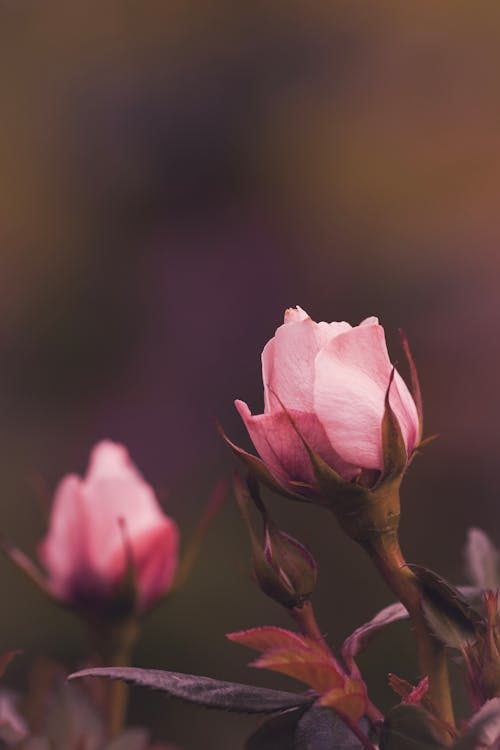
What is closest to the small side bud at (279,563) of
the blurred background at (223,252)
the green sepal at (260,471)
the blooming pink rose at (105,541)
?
the green sepal at (260,471)

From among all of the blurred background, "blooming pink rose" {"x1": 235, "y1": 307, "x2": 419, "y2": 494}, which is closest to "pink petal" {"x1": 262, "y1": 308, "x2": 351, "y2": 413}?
"blooming pink rose" {"x1": 235, "y1": 307, "x2": 419, "y2": 494}

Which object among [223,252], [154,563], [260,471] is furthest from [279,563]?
[223,252]

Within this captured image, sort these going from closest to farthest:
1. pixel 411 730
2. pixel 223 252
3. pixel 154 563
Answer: pixel 411 730
pixel 154 563
pixel 223 252

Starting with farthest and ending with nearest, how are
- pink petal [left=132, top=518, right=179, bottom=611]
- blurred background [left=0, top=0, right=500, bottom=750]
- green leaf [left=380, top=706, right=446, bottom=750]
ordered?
blurred background [left=0, top=0, right=500, bottom=750]
pink petal [left=132, top=518, right=179, bottom=611]
green leaf [left=380, top=706, right=446, bottom=750]

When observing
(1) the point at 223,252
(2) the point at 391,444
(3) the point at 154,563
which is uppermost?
(2) the point at 391,444

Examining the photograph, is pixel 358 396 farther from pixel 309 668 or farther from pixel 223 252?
pixel 223 252

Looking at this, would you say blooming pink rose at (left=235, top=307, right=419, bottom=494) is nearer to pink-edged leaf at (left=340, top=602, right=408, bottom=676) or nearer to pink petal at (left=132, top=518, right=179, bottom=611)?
pink-edged leaf at (left=340, top=602, right=408, bottom=676)
